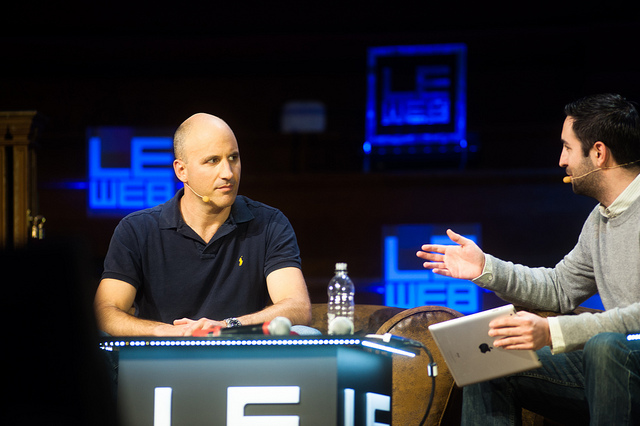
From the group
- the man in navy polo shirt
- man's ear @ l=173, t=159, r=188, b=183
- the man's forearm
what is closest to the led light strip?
the man's forearm

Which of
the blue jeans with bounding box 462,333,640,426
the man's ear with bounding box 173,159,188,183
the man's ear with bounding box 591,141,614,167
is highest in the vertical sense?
the man's ear with bounding box 591,141,614,167

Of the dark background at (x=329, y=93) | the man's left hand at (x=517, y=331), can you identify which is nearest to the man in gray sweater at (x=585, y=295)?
the man's left hand at (x=517, y=331)

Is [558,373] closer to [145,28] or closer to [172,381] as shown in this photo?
[172,381]

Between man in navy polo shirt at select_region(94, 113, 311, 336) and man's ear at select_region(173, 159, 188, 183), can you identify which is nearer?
man in navy polo shirt at select_region(94, 113, 311, 336)

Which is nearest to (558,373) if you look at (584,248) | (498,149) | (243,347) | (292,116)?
(584,248)

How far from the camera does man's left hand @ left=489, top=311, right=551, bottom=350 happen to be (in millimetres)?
1842

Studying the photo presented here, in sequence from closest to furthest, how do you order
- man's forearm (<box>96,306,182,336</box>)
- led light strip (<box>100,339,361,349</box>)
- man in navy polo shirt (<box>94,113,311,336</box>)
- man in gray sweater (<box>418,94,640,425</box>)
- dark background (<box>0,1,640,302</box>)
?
led light strip (<box>100,339,361,349</box>) < man in gray sweater (<box>418,94,640,425</box>) < man's forearm (<box>96,306,182,336</box>) < man in navy polo shirt (<box>94,113,311,336</box>) < dark background (<box>0,1,640,302</box>)

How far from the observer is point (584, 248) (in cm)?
242

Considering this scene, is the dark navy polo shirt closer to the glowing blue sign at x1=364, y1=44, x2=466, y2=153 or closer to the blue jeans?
the blue jeans

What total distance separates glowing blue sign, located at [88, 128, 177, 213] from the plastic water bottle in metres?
3.53

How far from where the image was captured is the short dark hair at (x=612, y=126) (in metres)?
2.37

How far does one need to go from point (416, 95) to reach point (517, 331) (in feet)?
16.7

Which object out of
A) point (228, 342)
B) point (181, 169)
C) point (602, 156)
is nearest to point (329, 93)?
point (181, 169)

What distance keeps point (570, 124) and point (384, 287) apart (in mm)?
3887
